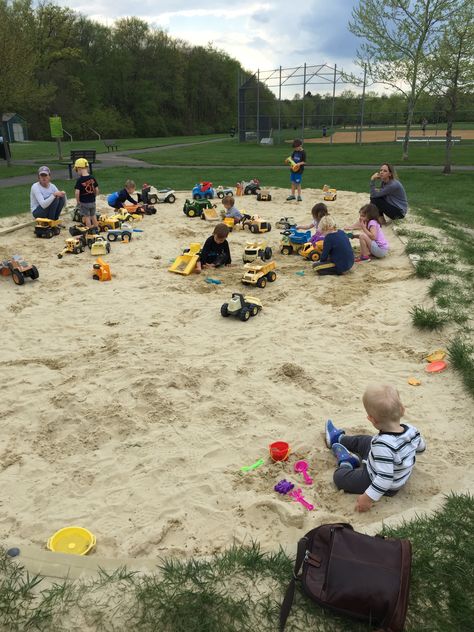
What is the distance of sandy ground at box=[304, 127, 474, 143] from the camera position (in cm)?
3806

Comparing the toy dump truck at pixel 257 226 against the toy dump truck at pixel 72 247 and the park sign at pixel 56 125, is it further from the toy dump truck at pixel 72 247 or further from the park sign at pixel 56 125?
the park sign at pixel 56 125

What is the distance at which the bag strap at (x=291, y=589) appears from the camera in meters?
2.20

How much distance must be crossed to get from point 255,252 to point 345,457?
502cm

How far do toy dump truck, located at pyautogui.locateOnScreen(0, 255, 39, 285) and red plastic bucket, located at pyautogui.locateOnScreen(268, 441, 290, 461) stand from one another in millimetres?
5116

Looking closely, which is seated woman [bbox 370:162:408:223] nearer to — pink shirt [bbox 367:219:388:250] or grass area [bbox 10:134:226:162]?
pink shirt [bbox 367:219:388:250]

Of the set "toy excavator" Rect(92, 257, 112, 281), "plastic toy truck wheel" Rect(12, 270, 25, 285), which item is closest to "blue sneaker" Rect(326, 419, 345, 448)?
"toy excavator" Rect(92, 257, 112, 281)

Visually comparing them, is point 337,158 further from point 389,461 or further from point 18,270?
point 389,461

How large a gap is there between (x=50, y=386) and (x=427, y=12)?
81.5 ft

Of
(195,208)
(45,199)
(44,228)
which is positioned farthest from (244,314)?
(45,199)

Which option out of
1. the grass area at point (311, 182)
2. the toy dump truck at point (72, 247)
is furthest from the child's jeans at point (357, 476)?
the grass area at point (311, 182)

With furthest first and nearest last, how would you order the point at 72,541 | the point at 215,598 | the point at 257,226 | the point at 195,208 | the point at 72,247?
the point at 195,208, the point at 257,226, the point at 72,247, the point at 72,541, the point at 215,598

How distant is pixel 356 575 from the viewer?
2.20 meters

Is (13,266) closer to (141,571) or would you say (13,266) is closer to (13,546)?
(13,546)

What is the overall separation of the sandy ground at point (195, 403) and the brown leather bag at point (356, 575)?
1.26 feet
